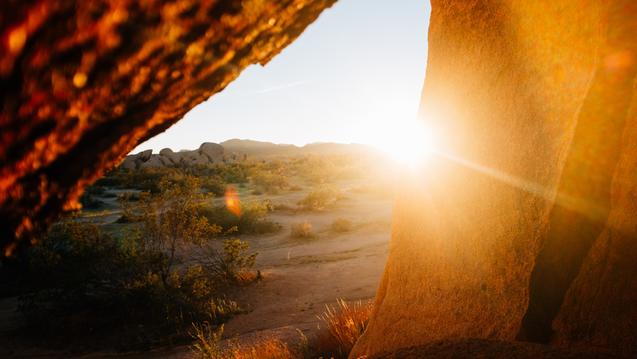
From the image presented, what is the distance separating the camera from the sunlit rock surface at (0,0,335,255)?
70 cm

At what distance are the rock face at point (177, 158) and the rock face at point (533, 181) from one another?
188ft

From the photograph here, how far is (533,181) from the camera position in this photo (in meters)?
2.68

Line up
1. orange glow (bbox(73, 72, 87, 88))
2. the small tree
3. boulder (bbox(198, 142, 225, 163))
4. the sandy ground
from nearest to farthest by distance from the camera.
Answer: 1. orange glow (bbox(73, 72, 87, 88))
2. the sandy ground
3. the small tree
4. boulder (bbox(198, 142, 225, 163))

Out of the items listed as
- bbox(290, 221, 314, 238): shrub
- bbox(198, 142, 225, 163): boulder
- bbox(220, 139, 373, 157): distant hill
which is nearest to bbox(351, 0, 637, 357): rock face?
bbox(290, 221, 314, 238): shrub

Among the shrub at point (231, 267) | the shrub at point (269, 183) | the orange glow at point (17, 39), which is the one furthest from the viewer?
the shrub at point (269, 183)

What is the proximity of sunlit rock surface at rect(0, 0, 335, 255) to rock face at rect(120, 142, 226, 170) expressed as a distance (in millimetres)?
58628

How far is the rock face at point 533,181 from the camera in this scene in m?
2.38

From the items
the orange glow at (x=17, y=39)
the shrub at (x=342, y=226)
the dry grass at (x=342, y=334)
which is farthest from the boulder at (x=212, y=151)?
the orange glow at (x=17, y=39)

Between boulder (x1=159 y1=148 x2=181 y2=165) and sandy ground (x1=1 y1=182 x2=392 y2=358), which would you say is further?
boulder (x1=159 y1=148 x2=181 y2=165)

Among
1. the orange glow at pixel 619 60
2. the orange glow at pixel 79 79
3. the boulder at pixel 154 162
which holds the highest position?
the boulder at pixel 154 162

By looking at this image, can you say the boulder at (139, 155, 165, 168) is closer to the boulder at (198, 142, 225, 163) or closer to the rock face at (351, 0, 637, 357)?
the boulder at (198, 142, 225, 163)

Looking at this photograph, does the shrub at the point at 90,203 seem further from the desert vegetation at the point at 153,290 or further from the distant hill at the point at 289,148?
the distant hill at the point at 289,148

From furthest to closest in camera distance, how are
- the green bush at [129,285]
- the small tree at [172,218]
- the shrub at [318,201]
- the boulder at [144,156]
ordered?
the boulder at [144,156], the shrub at [318,201], the small tree at [172,218], the green bush at [129,285]

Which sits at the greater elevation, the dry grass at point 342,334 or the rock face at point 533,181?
the rock face at point 533,181
